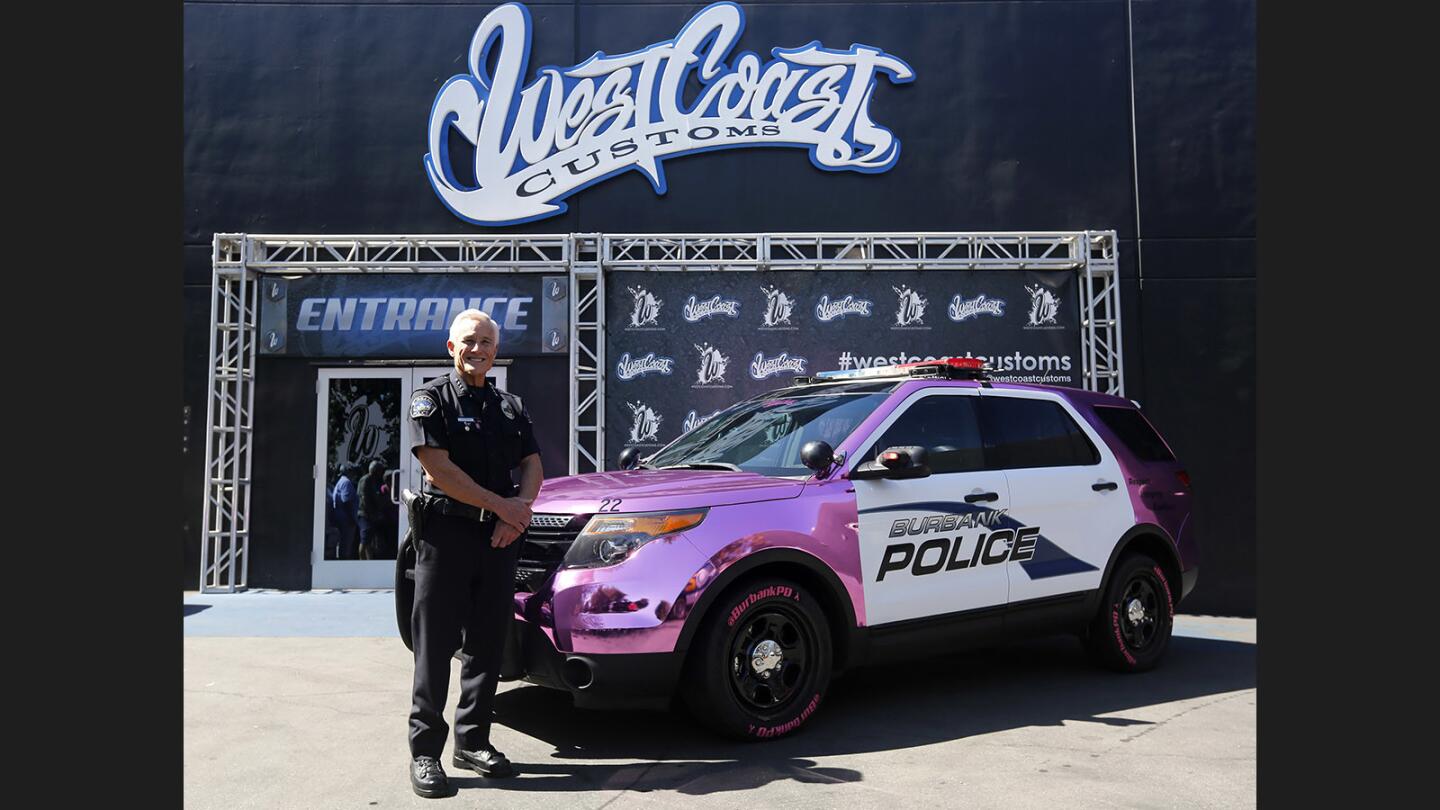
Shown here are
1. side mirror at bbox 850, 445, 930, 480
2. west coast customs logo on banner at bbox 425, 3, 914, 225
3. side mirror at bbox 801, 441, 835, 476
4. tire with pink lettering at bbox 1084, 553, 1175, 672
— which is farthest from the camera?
west coast customs logo on banner at bbox 425, 3, 914, 225

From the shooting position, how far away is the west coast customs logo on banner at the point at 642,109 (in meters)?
11.0

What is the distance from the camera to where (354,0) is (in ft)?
37.1

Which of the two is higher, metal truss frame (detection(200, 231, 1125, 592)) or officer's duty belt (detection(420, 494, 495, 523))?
metal truss frame (detection(200, 231, 1125, 592))

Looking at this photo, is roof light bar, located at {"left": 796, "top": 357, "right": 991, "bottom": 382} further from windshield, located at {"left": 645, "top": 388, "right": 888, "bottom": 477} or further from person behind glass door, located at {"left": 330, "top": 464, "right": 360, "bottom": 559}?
person behind glass door, located at {"left": 330, "top": 464, "right": 360, "bottom": 559}

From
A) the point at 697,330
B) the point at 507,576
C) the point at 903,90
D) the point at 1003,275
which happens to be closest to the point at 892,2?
the point at 903,90

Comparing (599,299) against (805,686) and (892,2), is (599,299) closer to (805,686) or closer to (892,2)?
(892,2)

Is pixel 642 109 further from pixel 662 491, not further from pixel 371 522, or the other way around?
pixel 662 491

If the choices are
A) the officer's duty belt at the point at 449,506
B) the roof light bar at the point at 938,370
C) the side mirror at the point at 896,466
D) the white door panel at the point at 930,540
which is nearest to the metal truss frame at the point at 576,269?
the roof light bar at the point at 938,370

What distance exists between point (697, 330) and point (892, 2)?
4.55 m

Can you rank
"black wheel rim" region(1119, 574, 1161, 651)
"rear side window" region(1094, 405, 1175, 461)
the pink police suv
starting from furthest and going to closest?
"rear side window" region(1094, 405, 1175, 461) < "black wheel rim" region(1119, 574, 1161, 651) < the pink police suv

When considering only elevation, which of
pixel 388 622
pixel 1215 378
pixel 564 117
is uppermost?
pixel 564 117

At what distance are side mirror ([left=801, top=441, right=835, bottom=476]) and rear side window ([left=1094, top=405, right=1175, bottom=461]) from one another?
8.55ft

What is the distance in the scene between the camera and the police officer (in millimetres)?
4113

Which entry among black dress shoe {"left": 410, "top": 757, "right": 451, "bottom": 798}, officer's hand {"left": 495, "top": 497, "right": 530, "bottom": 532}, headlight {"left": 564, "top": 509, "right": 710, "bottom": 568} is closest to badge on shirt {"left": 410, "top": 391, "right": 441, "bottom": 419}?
officer's hand {"left": 495, "top": 497, "right": 530, "bottom": 532}
